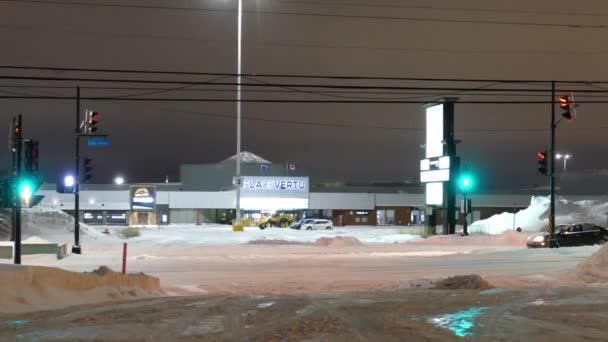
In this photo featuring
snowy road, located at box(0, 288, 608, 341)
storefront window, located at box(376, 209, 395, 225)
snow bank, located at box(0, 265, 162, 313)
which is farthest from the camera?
storefront window, located at box(376, 209, 395, 225)

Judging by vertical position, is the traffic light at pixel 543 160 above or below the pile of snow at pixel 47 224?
above

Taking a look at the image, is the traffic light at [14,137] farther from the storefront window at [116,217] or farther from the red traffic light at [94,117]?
the storefront window at [116,217]

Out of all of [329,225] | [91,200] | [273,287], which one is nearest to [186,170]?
[91,200]

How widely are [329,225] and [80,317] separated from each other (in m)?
50.4

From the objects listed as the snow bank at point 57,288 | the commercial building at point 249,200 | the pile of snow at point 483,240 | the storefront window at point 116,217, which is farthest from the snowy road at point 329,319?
the storefront window at point 116,217

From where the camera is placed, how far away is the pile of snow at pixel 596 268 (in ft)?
62.2

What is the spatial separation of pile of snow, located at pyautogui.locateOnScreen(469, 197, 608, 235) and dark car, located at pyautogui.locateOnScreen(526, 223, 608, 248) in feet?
53.9

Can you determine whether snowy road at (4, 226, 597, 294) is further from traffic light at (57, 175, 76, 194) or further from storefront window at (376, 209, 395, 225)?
storefront window at (376, 209, 395, 225)

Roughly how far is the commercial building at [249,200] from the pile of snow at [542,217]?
1047 cm

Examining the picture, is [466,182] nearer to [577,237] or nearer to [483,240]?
[483,240]

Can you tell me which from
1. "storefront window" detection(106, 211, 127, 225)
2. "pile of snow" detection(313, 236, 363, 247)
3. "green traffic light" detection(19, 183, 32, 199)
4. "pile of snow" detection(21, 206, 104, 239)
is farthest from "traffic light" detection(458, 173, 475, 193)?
"storefront window" detection(106, 211, 127, 225)

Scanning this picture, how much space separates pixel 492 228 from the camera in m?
54.2

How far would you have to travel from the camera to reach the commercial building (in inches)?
2879

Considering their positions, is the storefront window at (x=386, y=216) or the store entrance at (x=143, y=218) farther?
the storefront window at (x=386, y=216)
